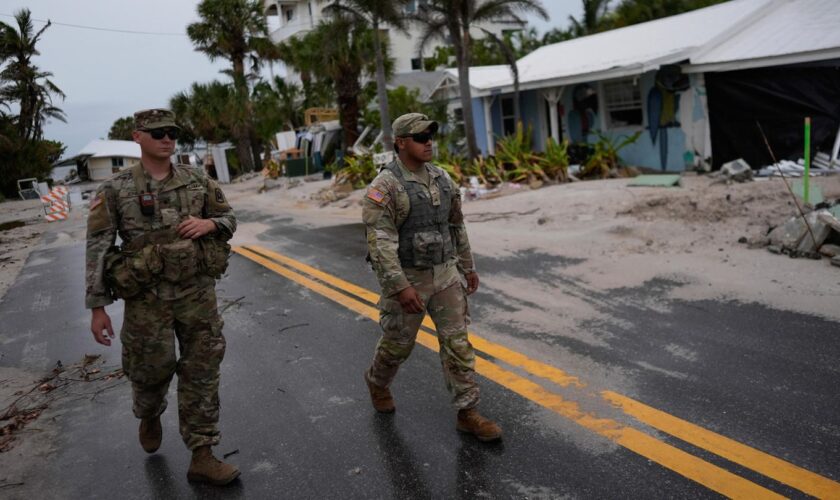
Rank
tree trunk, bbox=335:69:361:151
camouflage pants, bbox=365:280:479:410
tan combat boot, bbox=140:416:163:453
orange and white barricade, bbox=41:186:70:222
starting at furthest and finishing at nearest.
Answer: tree trunk, bbox=335:69:361:151
orange and white barricade, bbox=41:186:70:222
tan combat boot, bbox=140:416:163:453
camouflage pants, bbox=365:280:479:410

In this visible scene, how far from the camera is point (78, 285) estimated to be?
29.8 feet

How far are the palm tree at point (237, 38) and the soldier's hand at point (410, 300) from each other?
3093 cm

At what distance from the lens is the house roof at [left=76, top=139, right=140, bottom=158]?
199 ft

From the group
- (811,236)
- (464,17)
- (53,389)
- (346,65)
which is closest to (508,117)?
(464,17)

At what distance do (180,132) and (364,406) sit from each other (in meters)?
1.91

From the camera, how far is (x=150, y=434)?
3.53 metres

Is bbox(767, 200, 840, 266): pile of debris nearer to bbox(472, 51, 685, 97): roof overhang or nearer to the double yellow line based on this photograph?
the double yellow line

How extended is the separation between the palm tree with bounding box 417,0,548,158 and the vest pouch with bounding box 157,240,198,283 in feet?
45.0

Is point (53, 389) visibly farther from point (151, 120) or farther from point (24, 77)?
point (24, 77)

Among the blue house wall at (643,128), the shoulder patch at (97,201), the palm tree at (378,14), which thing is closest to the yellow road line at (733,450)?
the shoulder patch at (97,201)

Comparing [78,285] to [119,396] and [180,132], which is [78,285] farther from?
[180,132]

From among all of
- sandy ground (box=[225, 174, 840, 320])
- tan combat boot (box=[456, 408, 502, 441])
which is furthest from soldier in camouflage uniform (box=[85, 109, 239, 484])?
sandy ground (box=[225, 174, 840, 320])

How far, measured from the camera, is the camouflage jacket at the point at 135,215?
3.18 m

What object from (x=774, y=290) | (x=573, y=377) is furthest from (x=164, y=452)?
(x=774, y=290)
